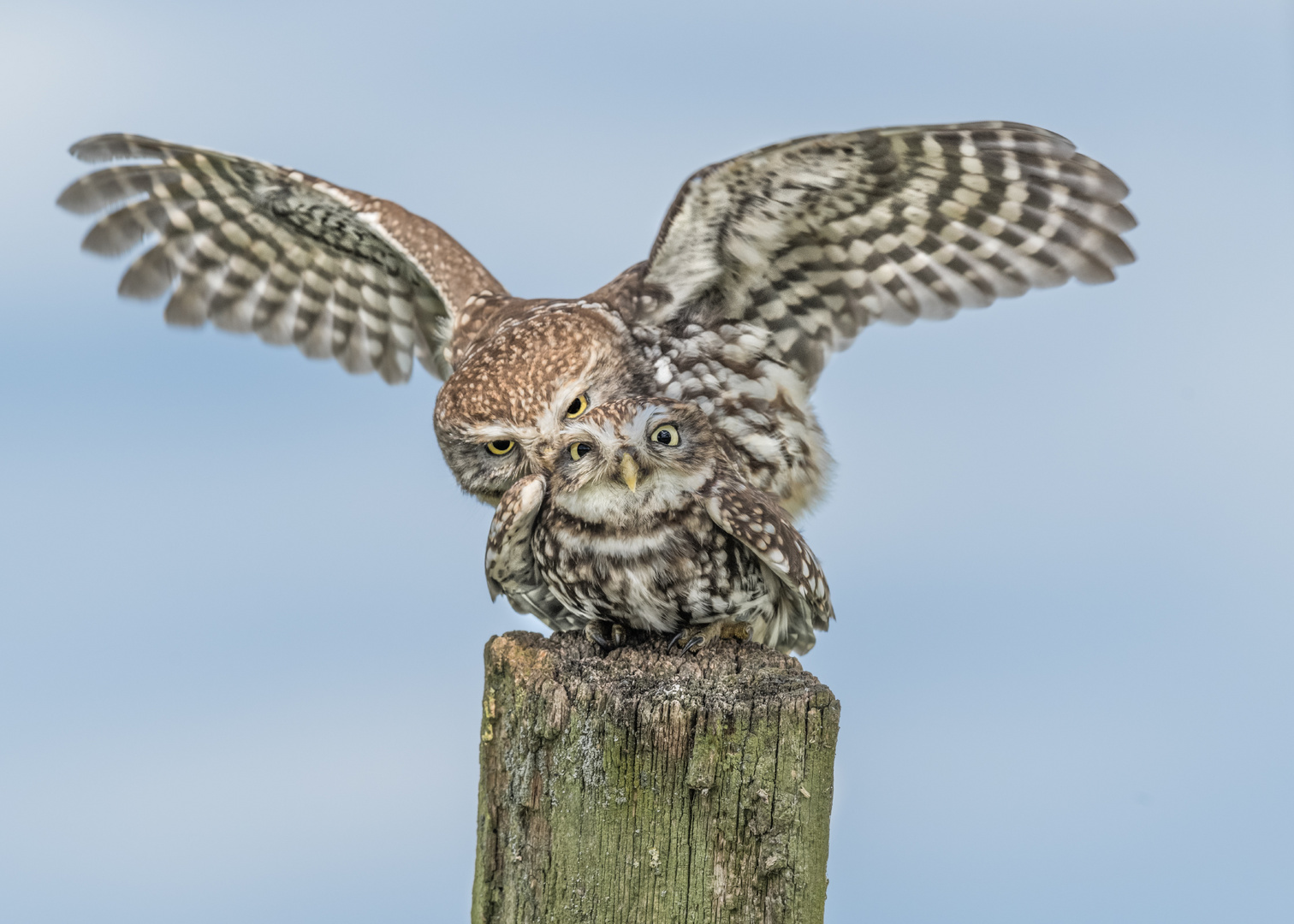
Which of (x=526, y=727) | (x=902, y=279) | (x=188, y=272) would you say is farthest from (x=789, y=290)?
(x=188, y=272)

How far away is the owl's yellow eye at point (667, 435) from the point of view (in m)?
4.21

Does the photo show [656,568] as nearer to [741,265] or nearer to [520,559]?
[520,559]

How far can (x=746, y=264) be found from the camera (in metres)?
4.91

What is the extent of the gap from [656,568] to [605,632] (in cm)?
44

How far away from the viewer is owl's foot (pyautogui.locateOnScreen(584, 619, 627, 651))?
4626 mm

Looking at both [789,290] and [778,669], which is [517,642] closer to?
[778,669]

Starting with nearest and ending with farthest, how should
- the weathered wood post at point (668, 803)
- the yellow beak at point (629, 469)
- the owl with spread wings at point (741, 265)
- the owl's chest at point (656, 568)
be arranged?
the weathered wood post at point (668, 803)
the yellow beak at point (629, 469)
the owl's chest at point (656, 568)
the owl with spread wings at point (741, 265)

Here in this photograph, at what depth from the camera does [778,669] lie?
4.04 m

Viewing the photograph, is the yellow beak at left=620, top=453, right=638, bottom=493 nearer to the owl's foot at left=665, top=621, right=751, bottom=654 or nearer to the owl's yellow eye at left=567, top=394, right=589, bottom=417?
the owl's yellow eye at left=567, top=394, right=589, bottom=417

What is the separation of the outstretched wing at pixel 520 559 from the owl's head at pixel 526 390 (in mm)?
111

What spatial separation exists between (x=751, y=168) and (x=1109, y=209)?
150cm

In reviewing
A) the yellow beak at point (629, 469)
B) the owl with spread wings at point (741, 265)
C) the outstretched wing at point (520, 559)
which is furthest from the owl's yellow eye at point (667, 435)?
the outstretched wing at point (520, 559)

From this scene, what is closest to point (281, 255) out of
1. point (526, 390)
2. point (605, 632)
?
point (526, 390)

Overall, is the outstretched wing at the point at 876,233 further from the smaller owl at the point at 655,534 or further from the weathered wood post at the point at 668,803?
the weathered wood post at the point at 668,803
